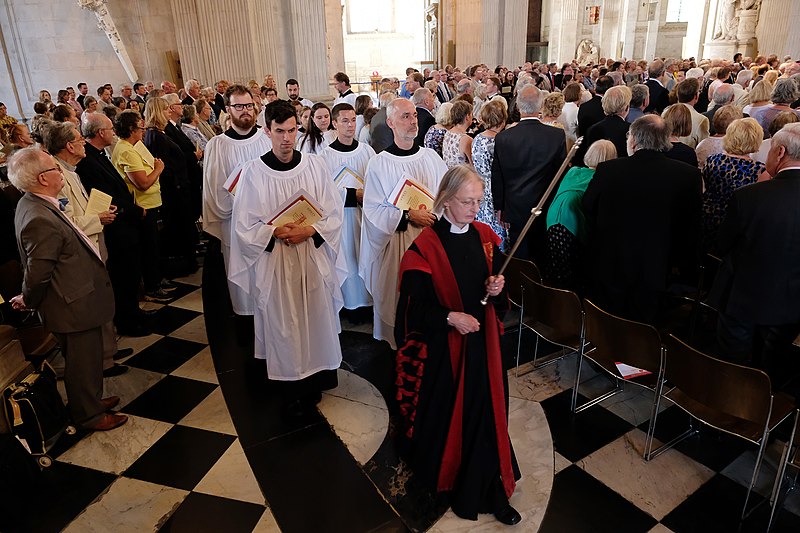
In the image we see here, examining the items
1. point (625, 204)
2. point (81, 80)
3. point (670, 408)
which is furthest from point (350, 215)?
point (81, 80)

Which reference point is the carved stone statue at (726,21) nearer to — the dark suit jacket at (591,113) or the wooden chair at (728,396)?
the dark suit jacket at (591,113)

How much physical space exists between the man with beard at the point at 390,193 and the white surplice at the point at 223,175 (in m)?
1.39

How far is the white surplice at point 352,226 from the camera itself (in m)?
4.86

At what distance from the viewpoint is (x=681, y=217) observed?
3588 mm

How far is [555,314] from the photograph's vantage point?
384cm

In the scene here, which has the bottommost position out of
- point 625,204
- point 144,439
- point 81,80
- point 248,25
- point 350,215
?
point 144,439

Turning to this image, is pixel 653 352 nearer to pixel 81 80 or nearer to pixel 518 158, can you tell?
pixel 518 158

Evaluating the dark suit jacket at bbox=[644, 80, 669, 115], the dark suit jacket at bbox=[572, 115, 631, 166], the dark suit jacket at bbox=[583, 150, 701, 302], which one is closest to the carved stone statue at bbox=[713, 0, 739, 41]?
the dark suit jacket at bbox=[644, 80, 669, 115]

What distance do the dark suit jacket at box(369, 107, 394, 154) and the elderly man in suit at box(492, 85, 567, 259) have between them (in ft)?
6.03

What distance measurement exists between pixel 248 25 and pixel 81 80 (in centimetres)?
517

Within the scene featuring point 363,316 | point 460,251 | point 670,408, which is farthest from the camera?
point 363,316

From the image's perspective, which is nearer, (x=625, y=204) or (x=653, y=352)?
(x=653, y=352)

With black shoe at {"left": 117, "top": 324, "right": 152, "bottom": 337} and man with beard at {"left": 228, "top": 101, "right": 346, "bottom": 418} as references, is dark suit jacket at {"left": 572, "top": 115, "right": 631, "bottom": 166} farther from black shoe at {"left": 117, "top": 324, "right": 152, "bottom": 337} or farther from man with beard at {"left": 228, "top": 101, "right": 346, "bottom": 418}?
black shoe at {"left": 117, "top": 324, "right": 152, "bottom": 337}

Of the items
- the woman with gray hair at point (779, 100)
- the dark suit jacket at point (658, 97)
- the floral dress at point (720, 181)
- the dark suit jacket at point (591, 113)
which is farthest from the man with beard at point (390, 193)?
the dark suit jacket at point (658, 97)
